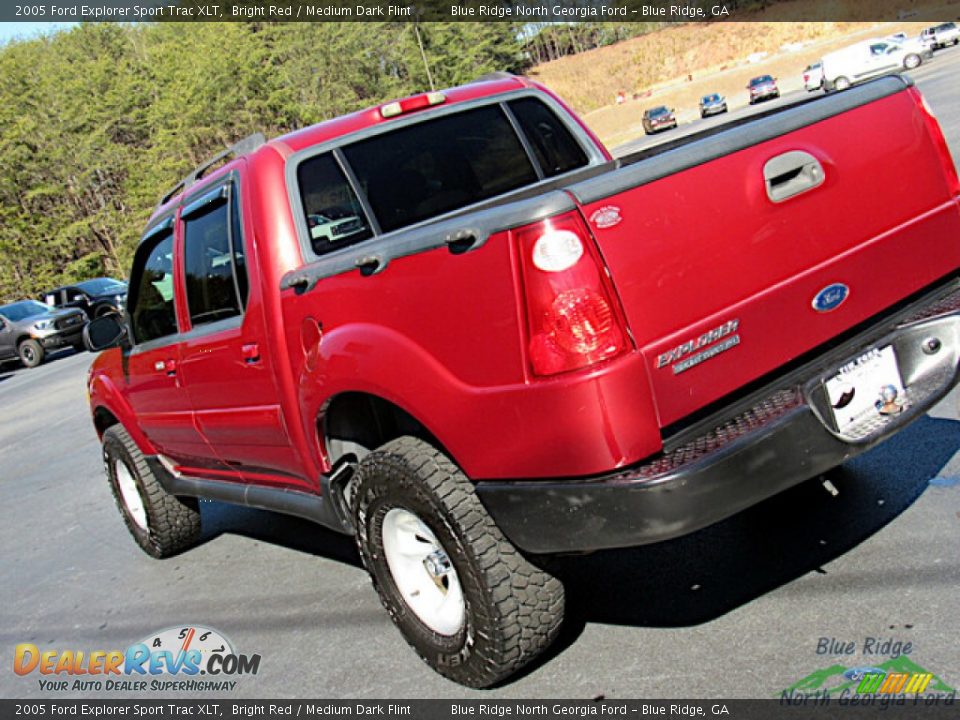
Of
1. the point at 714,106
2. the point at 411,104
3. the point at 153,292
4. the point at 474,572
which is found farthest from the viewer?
the point at 714,106

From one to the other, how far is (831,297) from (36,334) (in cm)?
2518

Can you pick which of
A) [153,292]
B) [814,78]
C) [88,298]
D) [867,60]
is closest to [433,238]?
[153,292]

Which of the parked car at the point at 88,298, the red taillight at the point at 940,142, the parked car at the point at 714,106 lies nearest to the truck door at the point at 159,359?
the red taillight at the point at 940,142

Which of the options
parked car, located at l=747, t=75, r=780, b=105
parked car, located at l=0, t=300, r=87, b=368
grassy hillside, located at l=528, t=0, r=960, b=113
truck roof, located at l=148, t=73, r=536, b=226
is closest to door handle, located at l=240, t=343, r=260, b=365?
truck roof, located at l=148, t=73, r=536, b=226

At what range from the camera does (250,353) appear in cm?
407

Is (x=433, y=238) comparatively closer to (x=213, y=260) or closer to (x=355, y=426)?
(x=355, y=426)

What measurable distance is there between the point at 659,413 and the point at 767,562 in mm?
1385

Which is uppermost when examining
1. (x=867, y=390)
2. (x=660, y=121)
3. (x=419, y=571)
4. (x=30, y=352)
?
(x=867, y=390)

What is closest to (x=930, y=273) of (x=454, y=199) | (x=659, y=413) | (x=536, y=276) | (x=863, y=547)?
(x=863, y=547)

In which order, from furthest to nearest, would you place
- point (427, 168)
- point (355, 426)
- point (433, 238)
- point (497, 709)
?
point (427, 168) < point (355, 426) < point (497, 709) < point (433, 238)

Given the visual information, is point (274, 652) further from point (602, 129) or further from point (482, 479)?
point (602, 129)

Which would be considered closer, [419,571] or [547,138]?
[419,571]

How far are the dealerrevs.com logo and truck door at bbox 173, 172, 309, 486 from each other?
0.80 meters

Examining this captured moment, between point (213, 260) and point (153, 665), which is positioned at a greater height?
point (213, 260)
